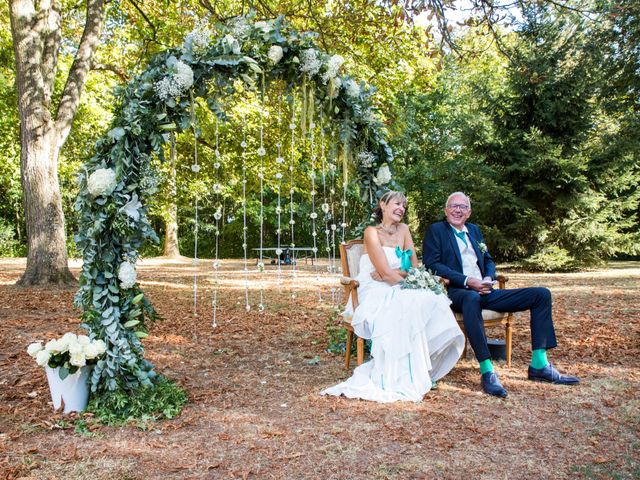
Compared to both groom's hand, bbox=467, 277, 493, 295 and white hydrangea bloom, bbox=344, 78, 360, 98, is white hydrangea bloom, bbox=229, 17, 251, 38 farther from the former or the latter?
groom's hand, bbox=467, 277, 493, 295

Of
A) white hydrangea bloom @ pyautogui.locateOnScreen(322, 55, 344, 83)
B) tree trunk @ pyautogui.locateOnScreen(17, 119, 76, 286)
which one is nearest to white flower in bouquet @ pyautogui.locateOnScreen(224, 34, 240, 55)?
white hydrangea bloom @ pyautogui.locateOnScreen(322, 55, 344, 83)

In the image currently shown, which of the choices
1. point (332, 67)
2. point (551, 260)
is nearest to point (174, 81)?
point (332, 67)

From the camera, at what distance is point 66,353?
3.37 metres

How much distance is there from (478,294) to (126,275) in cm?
269

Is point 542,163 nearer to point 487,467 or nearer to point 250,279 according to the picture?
point 250,279

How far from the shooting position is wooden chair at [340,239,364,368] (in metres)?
4.49

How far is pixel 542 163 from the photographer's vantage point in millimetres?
12906

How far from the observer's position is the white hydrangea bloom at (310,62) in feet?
14.2

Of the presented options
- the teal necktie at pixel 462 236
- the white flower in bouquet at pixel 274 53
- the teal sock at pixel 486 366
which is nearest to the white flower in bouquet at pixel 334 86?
the white flower in bouquet at pixel 274 53

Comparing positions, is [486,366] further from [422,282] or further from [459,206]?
[459,206]

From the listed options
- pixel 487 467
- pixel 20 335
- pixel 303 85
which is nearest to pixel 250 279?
pixel 20 335

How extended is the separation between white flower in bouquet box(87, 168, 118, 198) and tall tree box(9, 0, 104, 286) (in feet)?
20.3

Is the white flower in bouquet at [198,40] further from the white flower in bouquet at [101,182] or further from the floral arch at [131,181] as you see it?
the white flower in bouquet at [101,182]

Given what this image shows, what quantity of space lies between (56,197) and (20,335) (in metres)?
3.89
